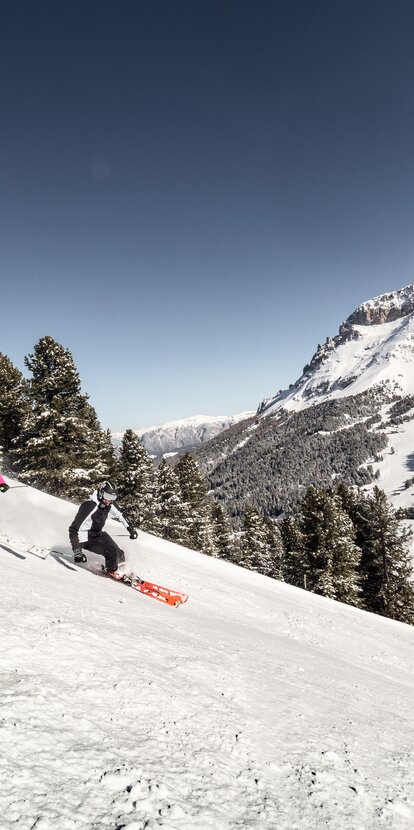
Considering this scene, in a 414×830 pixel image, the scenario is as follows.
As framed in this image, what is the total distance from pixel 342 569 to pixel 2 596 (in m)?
33.4

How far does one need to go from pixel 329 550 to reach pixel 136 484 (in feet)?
59.6

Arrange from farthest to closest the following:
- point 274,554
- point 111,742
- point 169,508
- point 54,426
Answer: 1. point 274,554
2. point 169,508
3. point 54,426
4. point 111,742

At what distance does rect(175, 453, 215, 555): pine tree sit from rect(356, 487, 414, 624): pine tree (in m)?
16.3

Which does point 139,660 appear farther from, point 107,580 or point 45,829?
point 107,580

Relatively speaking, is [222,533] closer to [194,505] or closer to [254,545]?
[254,545]

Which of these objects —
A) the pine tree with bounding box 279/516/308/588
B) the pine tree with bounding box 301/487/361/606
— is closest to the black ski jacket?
the pine tree with bounding box 301/487/361/606

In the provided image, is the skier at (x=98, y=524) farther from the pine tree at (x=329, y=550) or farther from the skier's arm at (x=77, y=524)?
the pine tree at (x=329, y=550)

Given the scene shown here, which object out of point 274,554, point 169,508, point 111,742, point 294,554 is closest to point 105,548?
point 111,742

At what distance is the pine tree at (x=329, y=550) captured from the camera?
34.3m

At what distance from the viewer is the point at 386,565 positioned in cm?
3875

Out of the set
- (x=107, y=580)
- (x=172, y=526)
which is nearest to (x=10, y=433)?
(x=172, y=526)

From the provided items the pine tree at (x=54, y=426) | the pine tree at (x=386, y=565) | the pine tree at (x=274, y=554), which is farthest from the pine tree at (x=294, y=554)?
the pine tree at (x=54, y=426)

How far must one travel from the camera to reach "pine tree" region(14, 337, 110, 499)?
3069cm

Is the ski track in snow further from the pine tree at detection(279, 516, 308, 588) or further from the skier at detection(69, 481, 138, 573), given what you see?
the pine tree at detection(279, 516, 308, 588)
